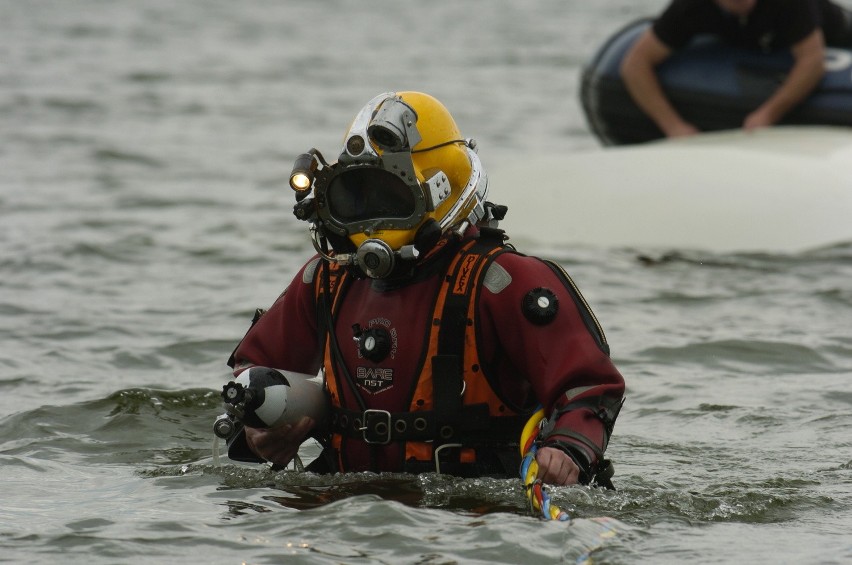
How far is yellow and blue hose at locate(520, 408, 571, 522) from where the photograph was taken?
13.3 feet

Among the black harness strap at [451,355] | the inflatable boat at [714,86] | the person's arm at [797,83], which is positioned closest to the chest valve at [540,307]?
the black harness strap at [451,355]

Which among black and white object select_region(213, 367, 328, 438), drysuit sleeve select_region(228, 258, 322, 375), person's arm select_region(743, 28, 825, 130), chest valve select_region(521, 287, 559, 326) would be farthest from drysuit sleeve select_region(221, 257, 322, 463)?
person's arm select_region(743, 28, 825, 130)

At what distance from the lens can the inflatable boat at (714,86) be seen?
34.3ft

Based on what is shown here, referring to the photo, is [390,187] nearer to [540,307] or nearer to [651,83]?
[540,307]

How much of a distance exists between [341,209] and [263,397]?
1.85 ft

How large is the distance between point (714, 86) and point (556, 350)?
22.9ft

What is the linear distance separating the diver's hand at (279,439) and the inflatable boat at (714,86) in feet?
22.5

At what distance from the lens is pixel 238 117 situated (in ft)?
55.2

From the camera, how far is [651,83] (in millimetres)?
10820

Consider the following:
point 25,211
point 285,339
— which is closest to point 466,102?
point 25,211

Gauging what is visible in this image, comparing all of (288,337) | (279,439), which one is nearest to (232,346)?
(288,337)

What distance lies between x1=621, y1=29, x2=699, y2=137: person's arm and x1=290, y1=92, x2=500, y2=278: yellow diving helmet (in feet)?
21.7

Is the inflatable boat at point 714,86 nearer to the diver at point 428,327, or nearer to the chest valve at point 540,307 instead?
the diver at point 428,327

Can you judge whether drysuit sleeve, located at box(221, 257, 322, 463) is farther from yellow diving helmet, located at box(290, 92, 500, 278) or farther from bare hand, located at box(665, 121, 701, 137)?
bare hand, located at box(665, 121, 701, 137)
